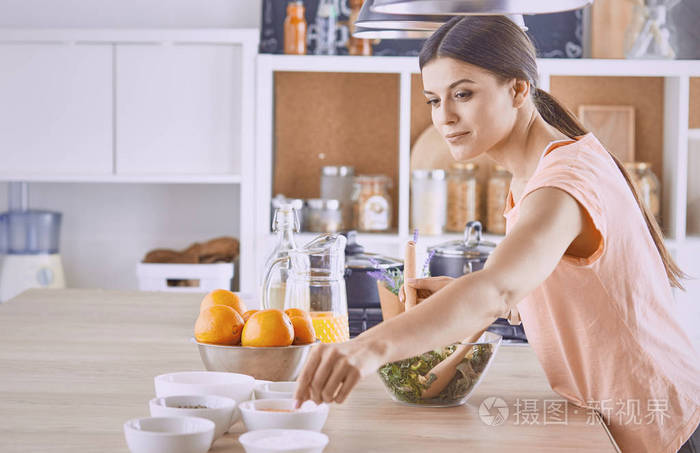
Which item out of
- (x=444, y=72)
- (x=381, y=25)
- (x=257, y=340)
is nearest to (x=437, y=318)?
(x=257, y=340)

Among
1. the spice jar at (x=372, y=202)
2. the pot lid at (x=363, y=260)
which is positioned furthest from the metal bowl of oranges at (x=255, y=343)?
the spice jar at (x=372, y=202)

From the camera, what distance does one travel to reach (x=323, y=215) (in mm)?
3574

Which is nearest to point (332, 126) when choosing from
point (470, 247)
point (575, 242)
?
point (470, 247)

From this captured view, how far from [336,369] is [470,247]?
1.27 meters

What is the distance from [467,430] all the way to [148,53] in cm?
270

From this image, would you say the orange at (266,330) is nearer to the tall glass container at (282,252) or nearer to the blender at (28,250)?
the tall glass container at (282,252)

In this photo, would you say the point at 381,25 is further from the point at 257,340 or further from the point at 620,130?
the point at 620,130

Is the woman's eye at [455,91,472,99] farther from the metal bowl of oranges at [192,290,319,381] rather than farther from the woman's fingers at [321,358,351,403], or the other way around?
the woman's fingers at [321,358,351,403]

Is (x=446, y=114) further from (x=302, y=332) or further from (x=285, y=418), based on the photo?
(x=285, y=418)

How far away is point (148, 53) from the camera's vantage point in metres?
3.51

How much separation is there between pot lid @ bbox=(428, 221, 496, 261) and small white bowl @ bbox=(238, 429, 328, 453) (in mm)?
1140

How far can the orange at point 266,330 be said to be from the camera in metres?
1.30

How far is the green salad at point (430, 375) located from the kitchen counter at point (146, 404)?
0.02 meters

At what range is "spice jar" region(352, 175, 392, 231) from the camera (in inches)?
142
